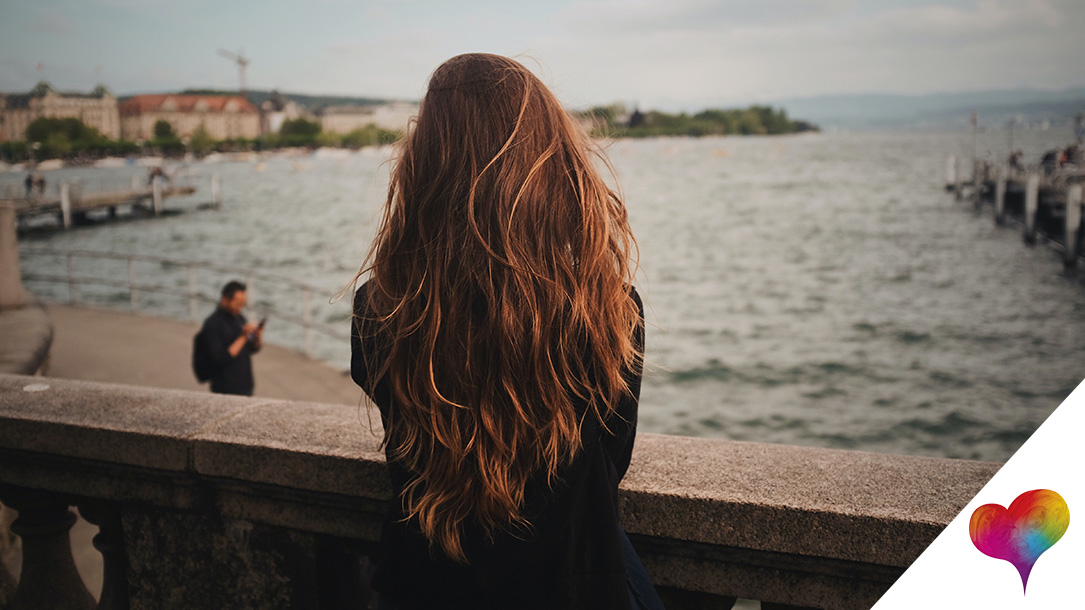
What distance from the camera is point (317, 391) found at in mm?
10273

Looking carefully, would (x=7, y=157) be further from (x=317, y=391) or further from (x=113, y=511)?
(x=113, y=511)

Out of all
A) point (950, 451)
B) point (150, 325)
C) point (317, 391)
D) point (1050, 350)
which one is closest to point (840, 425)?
point (950, 451)

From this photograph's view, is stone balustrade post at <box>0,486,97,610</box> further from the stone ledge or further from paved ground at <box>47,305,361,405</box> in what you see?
paved ground at <box>47,305,361,405</box>

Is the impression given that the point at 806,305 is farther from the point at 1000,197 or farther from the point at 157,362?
the point at 157,362

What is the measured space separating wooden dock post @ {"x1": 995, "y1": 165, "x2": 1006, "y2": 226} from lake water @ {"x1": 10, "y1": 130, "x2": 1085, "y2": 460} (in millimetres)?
1001

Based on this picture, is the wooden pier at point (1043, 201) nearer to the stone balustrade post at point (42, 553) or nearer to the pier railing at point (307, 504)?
the pier railing at point (307, 504)

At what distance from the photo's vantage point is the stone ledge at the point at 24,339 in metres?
6.25

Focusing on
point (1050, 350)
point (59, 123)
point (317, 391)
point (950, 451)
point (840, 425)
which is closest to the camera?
point (59, 123)

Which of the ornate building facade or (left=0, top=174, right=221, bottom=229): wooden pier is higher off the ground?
the ornate building facade

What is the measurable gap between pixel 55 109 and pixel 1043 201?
35164mm

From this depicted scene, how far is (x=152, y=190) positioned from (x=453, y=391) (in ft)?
180

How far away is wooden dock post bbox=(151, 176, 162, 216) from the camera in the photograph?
164ft

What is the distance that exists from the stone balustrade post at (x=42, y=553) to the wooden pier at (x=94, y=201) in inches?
843

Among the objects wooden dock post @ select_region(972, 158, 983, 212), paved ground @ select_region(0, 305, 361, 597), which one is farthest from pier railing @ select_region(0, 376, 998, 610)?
wooden dock post @ select_region(972, 158, 983, 212)
